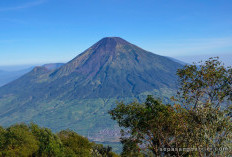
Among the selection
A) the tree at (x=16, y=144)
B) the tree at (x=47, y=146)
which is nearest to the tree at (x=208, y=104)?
the tree at (x=47, y=146)

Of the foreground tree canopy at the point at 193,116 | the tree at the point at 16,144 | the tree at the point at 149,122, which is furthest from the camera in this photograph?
the tree at the point at 16,144

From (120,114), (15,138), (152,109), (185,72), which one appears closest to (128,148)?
(120,114)

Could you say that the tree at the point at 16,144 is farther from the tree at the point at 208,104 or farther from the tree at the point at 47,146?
the tree at the point at 208,104

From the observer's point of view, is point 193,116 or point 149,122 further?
point 149,122

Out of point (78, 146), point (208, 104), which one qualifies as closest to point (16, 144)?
point (78, 146)

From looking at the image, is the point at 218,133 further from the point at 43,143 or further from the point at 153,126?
the point at 43,143

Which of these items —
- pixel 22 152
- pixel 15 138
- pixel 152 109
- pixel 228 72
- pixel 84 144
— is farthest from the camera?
pixel 84 144

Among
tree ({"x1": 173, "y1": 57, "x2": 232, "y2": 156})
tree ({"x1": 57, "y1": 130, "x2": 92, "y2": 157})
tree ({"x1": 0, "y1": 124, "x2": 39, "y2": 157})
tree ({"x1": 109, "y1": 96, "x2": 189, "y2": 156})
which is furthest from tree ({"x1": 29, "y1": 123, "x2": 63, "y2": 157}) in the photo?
tree ({"x1": 173, "y1": 57, "x2": 232, "y2": 156})

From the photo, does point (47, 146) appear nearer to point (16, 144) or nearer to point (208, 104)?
point (16, 144)
